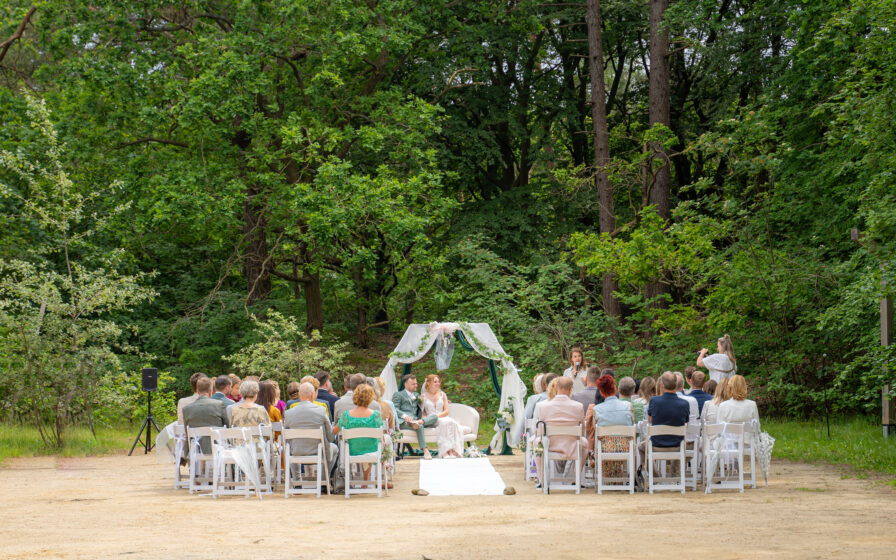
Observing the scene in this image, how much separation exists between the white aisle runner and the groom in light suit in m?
0.58

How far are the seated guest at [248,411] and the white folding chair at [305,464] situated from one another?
35 cm

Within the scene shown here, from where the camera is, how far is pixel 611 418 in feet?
32.1

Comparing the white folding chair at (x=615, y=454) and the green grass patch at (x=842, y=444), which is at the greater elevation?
the white folding chair at (x=615, y=454)

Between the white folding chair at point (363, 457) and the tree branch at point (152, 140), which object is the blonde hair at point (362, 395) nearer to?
the white folding chair at point (363, 457)

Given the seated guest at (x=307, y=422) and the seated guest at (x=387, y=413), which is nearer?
the seated guest at (x=307, y=422)

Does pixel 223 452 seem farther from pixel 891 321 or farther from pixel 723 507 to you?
pixel 891 321

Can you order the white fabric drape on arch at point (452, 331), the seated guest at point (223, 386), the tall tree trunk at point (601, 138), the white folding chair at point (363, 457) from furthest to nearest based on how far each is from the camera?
the tall tree trunk at point (601, 138) → the white fabric drape on arch at point (452, 331) → the seated guest at point (223, 386) → the white folding chair at point (363, 457)

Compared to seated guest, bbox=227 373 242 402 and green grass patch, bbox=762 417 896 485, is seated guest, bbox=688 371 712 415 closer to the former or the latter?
green grass patch, bbox=762 417 896 485

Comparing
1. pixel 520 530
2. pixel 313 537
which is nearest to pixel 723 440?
pixel 520 530

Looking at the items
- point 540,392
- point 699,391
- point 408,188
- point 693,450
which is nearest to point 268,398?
point 540,392

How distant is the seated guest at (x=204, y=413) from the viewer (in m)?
10.1

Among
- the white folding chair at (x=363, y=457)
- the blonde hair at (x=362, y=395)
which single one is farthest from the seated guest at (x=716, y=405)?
the blonde hair at (x=362, y=395)

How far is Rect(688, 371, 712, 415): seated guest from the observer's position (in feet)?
34.4

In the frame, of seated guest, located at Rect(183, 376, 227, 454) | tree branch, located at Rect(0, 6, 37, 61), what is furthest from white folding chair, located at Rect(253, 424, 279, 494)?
tree branch, located at Rect(0, 6, 37, 61)
